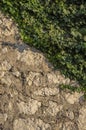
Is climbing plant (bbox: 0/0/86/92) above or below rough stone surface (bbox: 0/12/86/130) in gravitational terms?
above

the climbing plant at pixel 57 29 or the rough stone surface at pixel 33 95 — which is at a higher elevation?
the climbing plant at pixel 57 29

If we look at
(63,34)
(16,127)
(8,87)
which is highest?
(63,34)

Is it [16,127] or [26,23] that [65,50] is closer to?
[26,23]

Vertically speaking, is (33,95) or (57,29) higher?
(57,29)

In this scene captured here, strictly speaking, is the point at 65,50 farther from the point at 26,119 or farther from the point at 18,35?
the point at 26,119

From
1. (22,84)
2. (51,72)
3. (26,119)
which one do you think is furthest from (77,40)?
(26,119)

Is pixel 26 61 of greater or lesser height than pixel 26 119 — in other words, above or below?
above
